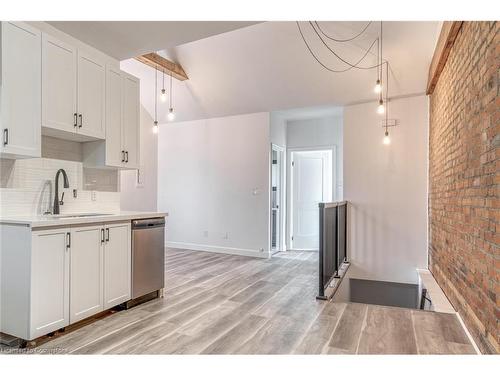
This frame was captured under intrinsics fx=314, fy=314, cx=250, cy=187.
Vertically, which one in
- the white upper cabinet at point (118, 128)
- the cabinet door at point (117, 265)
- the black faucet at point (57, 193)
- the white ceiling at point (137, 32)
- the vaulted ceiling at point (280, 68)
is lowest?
the cabinet door at point (117, 265)

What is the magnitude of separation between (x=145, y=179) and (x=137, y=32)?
4.31 metres

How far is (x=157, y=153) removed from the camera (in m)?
6.95

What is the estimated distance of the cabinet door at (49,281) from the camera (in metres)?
2.27

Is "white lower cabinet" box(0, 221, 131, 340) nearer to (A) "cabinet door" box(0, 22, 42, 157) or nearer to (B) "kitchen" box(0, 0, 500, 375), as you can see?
(B) "kitchen" box(0, 0, 500, 375)

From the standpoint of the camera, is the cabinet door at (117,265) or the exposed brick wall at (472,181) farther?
the cabinet door at (117,265)

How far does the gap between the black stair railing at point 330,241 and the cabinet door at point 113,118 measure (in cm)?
224

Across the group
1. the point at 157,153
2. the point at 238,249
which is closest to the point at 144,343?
the point at 238,249

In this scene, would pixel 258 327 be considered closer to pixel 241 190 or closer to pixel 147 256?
pixel 147 256

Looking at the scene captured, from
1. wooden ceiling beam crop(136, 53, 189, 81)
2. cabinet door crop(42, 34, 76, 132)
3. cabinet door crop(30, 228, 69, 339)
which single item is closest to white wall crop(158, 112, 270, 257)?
wooden ceiling beam crop(136, 53, 189, 81)

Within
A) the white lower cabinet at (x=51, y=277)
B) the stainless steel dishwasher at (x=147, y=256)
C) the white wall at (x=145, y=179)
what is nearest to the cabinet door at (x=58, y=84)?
the white lower cabinet at (x=51, y=277)

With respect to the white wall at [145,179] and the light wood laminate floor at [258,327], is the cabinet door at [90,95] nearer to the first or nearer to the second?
the light wood laminate floor at [258,327]
